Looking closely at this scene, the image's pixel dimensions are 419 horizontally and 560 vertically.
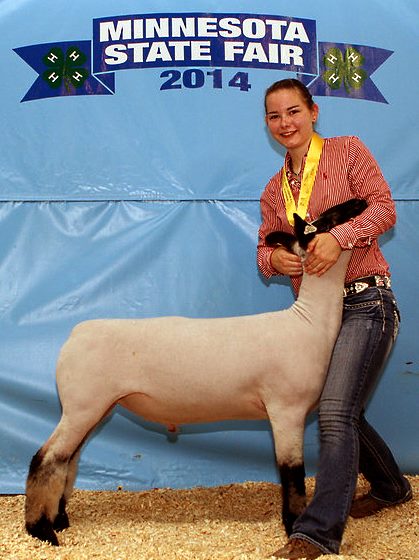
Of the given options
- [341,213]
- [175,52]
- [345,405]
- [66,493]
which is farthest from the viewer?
[175,52]

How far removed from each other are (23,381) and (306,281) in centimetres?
167

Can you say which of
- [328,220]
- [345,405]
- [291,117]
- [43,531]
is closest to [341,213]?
[328,220]

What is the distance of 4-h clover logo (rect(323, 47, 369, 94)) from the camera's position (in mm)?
3887

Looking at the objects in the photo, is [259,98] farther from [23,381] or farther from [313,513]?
[313,513]

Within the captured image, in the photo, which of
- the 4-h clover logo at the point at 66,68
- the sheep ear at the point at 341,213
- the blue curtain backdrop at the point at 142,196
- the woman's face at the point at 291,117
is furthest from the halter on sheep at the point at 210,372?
the 4-h clover logo at the point at 66,68

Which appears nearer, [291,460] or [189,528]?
[291,460]

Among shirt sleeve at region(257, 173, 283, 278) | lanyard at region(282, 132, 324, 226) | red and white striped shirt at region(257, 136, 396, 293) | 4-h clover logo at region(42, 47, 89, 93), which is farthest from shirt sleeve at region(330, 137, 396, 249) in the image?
4-h clover logo at region(42, 47, 89, 93)

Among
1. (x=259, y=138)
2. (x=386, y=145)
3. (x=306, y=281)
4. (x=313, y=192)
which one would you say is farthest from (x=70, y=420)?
(x=386, y=145)

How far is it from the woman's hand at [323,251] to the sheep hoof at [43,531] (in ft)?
4.62

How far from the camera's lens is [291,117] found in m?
2.83

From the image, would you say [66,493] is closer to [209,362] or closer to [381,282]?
[209,362]

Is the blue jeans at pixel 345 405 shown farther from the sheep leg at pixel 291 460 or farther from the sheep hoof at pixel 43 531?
the sheep hoof at pixel 43 531

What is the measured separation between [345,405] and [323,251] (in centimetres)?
55

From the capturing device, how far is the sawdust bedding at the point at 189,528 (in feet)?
8.90
